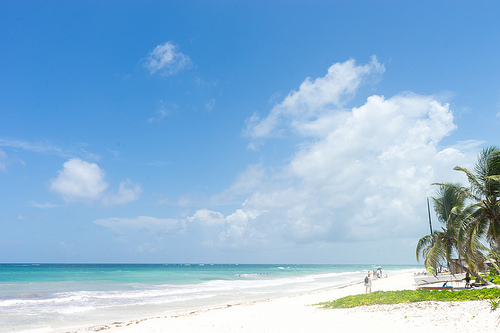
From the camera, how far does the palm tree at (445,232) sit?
19.9m

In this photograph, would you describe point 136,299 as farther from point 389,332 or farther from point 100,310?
point 389,332

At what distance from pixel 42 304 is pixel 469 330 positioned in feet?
76.0

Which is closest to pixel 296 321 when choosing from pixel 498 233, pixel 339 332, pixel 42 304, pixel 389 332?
pixel 339 332

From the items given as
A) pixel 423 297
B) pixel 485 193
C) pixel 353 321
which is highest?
pixel 485 193

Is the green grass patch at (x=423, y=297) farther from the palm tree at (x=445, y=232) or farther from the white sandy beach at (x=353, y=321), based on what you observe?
the palm tree at (x=445, y=232)

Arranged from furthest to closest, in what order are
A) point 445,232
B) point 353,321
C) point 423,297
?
point 445,232 → point 423,297 → point 353,321

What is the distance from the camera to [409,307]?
11.6 m

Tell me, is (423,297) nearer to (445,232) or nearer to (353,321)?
(353,321)

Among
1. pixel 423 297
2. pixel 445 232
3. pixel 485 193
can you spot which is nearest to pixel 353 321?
pixel 423 297

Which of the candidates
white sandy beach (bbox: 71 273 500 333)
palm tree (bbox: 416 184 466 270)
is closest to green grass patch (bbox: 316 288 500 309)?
white sandy beach (bbox: 71 273 500 333)

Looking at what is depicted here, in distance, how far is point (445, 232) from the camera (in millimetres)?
20359

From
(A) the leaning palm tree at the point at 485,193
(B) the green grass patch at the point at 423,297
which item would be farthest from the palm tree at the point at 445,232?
(B) the green grass patch at the point at 423,297

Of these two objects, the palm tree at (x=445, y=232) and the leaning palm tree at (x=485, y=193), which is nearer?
the leaning palm tree at (x=485, y=193)

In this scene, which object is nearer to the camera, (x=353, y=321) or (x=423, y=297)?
(x=353, y=321)
